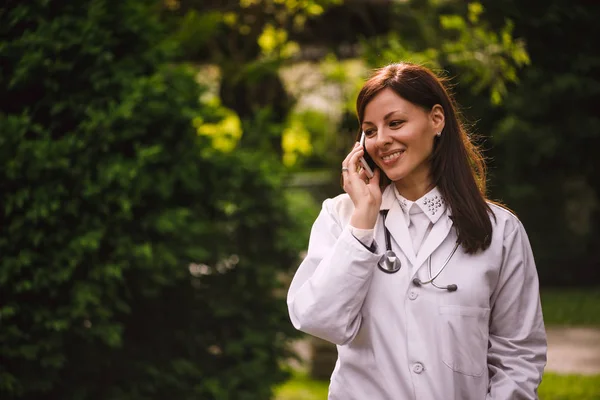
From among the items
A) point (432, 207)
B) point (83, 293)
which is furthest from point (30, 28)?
point (432, 207)

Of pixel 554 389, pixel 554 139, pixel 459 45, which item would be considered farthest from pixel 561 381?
pixel 554 139

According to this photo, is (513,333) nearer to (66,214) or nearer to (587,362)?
(66,214)

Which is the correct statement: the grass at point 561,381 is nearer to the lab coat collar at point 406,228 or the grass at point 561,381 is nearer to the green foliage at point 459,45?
the green foliage at point 459,45

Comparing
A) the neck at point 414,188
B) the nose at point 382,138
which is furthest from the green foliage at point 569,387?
the nose at point 382,138

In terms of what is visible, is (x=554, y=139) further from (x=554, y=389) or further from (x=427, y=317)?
(x=427, y=317)

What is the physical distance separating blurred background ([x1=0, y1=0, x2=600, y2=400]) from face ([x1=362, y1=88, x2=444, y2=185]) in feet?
3.24

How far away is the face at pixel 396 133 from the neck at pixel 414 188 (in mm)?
67

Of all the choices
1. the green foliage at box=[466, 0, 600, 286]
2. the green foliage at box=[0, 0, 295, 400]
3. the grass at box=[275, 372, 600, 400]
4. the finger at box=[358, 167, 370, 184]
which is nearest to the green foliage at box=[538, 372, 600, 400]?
the grass at box=[275, 372, 600, 400]

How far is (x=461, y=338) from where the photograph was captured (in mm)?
2396

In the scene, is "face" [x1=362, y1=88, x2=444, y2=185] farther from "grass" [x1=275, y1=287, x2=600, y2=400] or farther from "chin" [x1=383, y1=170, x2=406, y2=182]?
"grass" [x1=275, y1=287, x2=600, y2=400]

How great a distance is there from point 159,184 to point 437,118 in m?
2.79

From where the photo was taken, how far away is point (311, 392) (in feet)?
26.6

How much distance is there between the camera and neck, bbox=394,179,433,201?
2.68 metres

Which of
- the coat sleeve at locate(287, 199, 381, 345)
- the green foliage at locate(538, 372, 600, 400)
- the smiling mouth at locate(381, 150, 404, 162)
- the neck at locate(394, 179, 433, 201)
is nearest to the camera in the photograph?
the coat sleeve at locate(287, 199, 381, 345)
